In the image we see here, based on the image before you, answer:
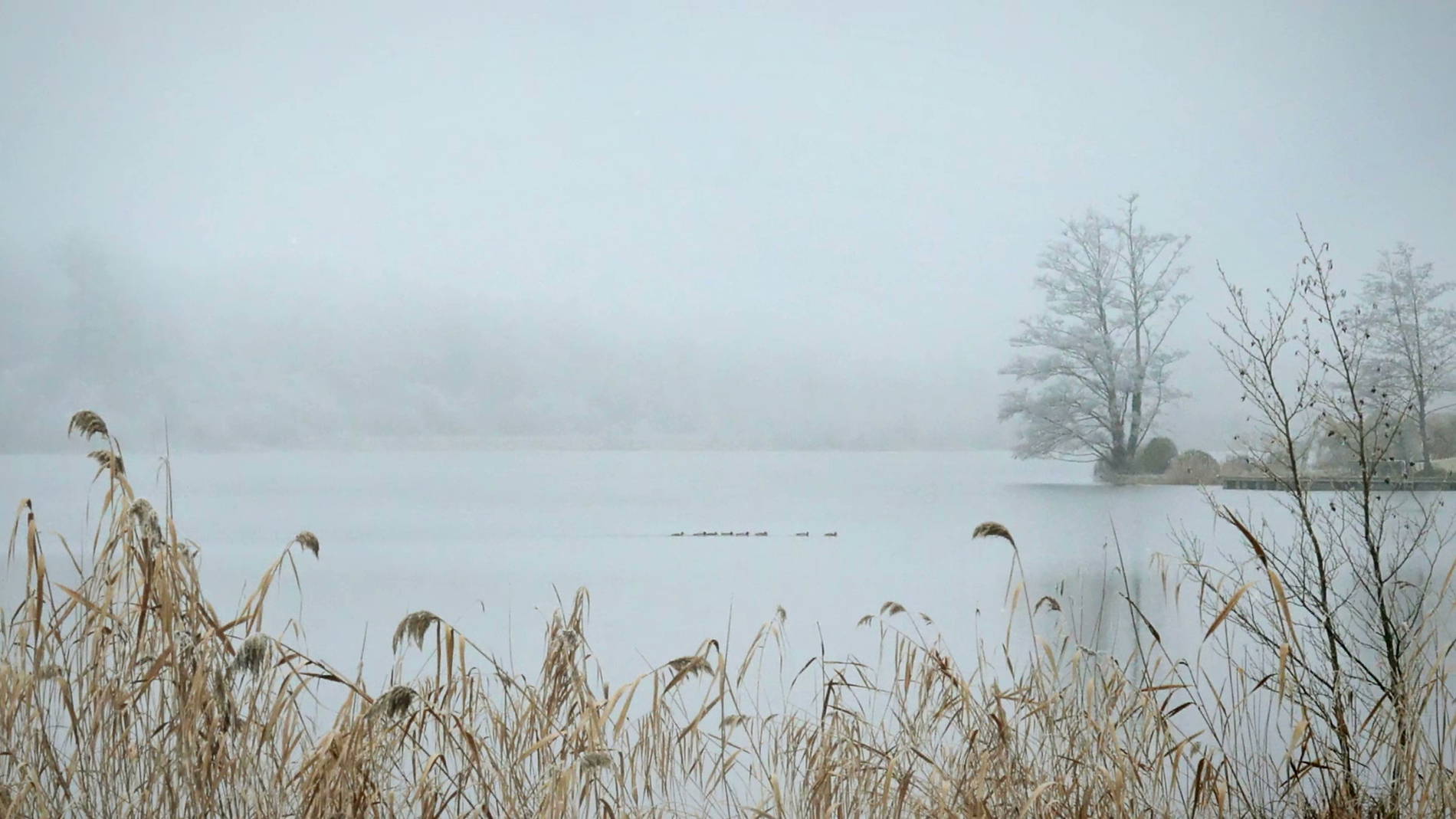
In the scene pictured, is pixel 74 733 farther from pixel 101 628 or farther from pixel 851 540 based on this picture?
pixel 851 540

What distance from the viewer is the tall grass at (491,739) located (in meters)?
1.33

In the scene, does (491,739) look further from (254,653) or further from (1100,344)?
(1100,344)

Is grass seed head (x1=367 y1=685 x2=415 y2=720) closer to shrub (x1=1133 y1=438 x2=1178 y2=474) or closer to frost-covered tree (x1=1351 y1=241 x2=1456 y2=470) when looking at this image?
frost-covered tree (x1=1351 y1=241 x2=1456 y2=470)

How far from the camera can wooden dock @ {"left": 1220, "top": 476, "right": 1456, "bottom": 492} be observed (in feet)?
12.0

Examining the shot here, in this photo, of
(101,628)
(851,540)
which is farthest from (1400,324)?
(101,628)

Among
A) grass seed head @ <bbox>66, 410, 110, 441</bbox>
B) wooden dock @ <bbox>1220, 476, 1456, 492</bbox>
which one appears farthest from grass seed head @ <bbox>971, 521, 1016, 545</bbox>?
wooden dock @ <bbox>1220, 476, 1456, 492</bbox>

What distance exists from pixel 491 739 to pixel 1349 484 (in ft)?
9.91

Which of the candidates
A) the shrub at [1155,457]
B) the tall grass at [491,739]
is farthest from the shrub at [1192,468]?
the tall grass at [491,739]

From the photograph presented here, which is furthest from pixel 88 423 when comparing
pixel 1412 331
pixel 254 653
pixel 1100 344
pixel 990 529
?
pixel 1412 331

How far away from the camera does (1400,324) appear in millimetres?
4156

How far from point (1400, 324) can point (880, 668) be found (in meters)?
2.69

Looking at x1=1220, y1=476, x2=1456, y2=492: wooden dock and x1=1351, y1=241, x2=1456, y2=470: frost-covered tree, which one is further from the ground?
x1=1351, y1=241, x2=1456, y2=470: frost-covered tree

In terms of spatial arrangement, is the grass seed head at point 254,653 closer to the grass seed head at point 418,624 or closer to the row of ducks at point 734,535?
the grass seed head at point 418,624

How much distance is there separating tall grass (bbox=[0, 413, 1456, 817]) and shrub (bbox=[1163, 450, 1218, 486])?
1774mm
